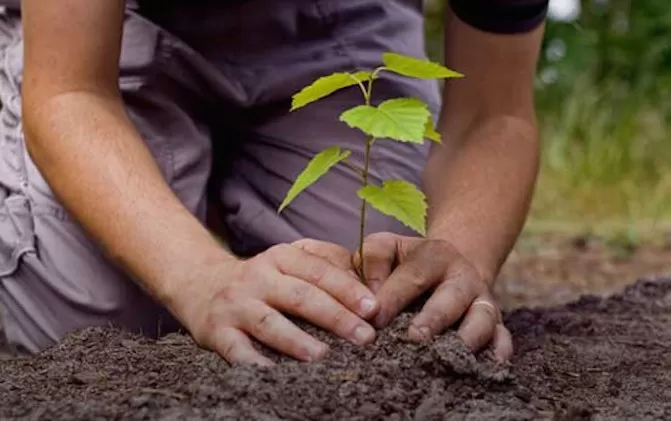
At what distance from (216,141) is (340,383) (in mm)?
1189

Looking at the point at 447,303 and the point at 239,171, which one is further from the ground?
the point at 447,303

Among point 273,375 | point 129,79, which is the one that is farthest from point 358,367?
point 129,79

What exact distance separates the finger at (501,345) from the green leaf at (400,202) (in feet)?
0.78

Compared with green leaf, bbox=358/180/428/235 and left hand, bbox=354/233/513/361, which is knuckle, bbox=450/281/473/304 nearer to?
left hand, bbox=354/233/513/361

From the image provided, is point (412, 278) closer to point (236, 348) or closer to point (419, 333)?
point (419, 333)

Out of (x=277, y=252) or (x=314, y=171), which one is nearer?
(x=314, y=171)

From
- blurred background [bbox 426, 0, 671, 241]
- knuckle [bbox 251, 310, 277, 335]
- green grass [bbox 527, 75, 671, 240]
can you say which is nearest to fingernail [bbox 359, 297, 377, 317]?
knuckle [bbox 251, 310, 277, 335]

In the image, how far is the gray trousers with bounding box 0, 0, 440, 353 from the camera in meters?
2.23

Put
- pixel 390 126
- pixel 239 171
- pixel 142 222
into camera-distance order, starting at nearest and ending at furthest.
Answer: pixel 390 126
pixel 142 222
pixel 239 171

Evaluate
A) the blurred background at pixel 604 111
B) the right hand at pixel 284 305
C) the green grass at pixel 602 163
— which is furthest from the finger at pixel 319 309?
the blurred background at pixel 604 111

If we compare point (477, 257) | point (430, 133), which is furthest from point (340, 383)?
point (477, 257)

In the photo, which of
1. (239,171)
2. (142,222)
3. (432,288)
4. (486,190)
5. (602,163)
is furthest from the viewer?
(602,163)

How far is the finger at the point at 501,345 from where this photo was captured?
1.66 metres

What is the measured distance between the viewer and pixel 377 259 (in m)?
1.68
